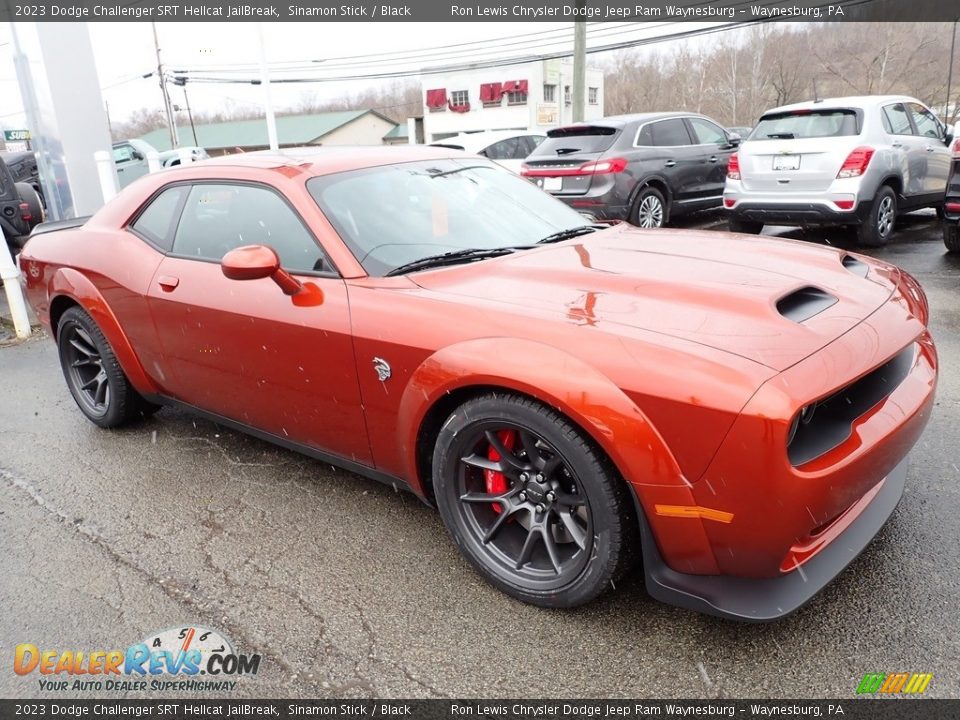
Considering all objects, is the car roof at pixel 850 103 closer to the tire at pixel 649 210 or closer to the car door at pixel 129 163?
the tire at pixel 649 210

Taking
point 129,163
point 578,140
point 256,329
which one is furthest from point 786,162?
point 129,163

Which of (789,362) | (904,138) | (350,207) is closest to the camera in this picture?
(789,362)

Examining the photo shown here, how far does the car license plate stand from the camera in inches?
299

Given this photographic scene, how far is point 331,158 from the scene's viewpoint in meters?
3.29

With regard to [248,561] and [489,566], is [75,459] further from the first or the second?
[489,566]

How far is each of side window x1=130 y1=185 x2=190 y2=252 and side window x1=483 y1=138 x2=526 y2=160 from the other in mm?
11768

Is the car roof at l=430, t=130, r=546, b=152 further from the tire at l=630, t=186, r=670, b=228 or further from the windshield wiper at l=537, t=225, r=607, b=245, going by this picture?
the windshield wiper at l=537, t=225, r=607, b=245

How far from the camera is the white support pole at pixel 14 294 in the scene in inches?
252

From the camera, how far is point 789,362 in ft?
6.26

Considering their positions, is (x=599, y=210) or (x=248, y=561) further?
(x=599, y=210)

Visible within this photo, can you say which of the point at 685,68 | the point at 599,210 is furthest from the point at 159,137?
the point at 599,210

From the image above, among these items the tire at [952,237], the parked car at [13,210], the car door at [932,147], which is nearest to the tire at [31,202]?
the parked car at [13,210]

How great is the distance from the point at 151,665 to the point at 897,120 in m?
9.06

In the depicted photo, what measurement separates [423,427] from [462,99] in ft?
176
